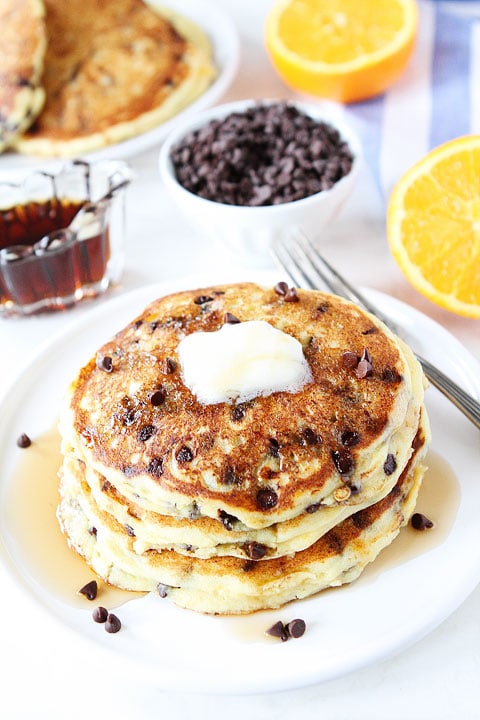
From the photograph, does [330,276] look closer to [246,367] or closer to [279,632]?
[246,367]

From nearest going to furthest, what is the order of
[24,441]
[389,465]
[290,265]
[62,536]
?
1. [389,465]
2. [62,536]
3. [24,441]
4. [290,265]

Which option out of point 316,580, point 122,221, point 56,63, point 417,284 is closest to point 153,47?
point 56,63

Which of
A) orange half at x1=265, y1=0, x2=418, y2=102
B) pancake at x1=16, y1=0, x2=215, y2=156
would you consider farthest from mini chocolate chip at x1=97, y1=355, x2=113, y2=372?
orange half at x1=265, y1=0, x2=418, y2=102

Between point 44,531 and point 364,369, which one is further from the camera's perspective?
point 44,531

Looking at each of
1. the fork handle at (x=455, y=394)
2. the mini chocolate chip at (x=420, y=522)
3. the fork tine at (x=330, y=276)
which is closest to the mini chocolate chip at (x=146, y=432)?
the mini chocolate chip at (x=420, y=522)

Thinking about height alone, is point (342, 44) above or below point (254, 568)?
above

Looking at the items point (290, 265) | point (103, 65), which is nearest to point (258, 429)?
point (290, 265)
